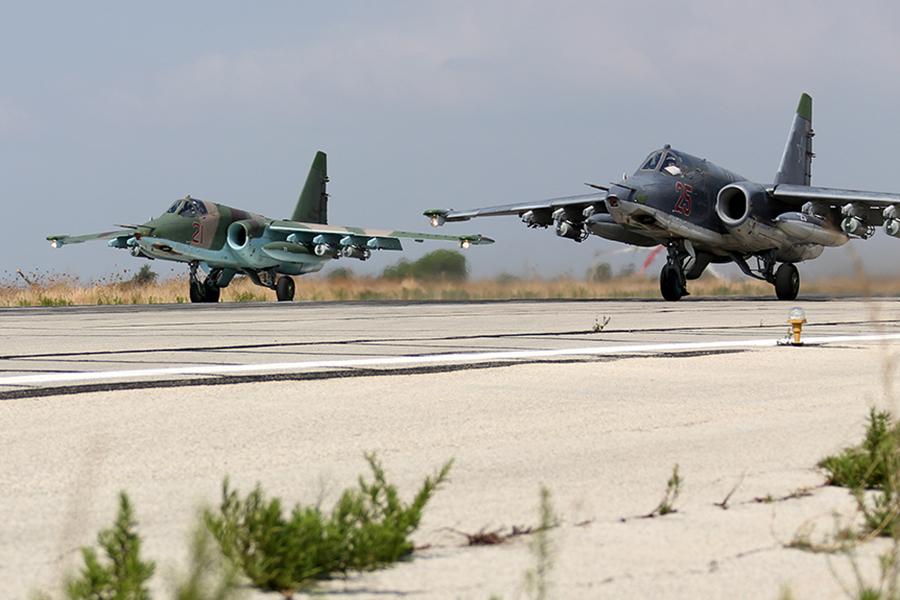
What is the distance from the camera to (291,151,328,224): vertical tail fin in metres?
45.5

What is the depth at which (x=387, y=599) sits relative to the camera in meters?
3.32

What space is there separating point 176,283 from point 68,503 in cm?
4257

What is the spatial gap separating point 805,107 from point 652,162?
11.0 meters

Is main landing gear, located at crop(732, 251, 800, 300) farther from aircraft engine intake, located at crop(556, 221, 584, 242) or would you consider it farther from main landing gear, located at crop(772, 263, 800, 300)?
aircraft engine intake, located at crop(556, 221, 584, 242)

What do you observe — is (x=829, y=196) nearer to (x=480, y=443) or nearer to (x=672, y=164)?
(x=672, y=164)

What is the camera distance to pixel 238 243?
3731 cm

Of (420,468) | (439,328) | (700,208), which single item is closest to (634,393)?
(420,468)

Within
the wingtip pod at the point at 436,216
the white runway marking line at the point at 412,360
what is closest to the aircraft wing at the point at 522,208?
the wingtip pod at the point at 436,216

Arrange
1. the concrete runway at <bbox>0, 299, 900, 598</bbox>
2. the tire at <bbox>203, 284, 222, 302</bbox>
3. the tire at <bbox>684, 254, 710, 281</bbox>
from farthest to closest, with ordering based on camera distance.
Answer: the tire at <bbox>203, 284, 222, 302</bbox> < the tire at <bbox>684, 254, 710, 281</bbox> < the concrete runway at <bbox>0, 299, 900, 598</bbox>

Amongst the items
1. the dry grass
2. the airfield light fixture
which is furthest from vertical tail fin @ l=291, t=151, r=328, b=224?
the airfield light fixture

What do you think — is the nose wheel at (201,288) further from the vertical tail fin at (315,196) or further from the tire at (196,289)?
the vertical tail fin at (315,196)

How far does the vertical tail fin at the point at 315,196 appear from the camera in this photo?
45.5 m

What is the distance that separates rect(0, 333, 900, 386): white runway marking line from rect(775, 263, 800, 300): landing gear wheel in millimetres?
17247

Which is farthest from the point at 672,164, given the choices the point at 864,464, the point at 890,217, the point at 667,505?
the point at 667,505
